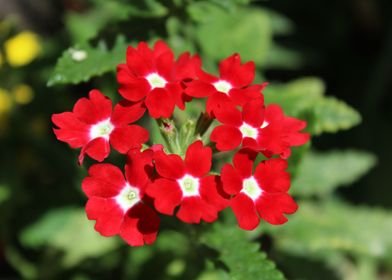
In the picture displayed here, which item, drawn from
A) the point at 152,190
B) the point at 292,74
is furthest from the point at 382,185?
the point at 152,190

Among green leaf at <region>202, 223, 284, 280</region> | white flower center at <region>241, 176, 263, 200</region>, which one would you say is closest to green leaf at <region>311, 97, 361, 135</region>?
green leaf at <region>202, 223, 284, 280</region>

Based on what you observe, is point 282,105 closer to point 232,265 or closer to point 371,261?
point 232,265

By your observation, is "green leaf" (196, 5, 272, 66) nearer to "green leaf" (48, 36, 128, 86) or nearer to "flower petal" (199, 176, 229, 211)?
"green leaf" (48, 36, 128, 86)

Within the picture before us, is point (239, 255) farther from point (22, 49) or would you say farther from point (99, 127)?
point (22, 49)

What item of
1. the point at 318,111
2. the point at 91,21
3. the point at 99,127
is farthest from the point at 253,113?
the point at 91,21

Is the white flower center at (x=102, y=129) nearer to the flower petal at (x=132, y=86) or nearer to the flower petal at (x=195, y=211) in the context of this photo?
the flower petal at (x=132, y=86)
